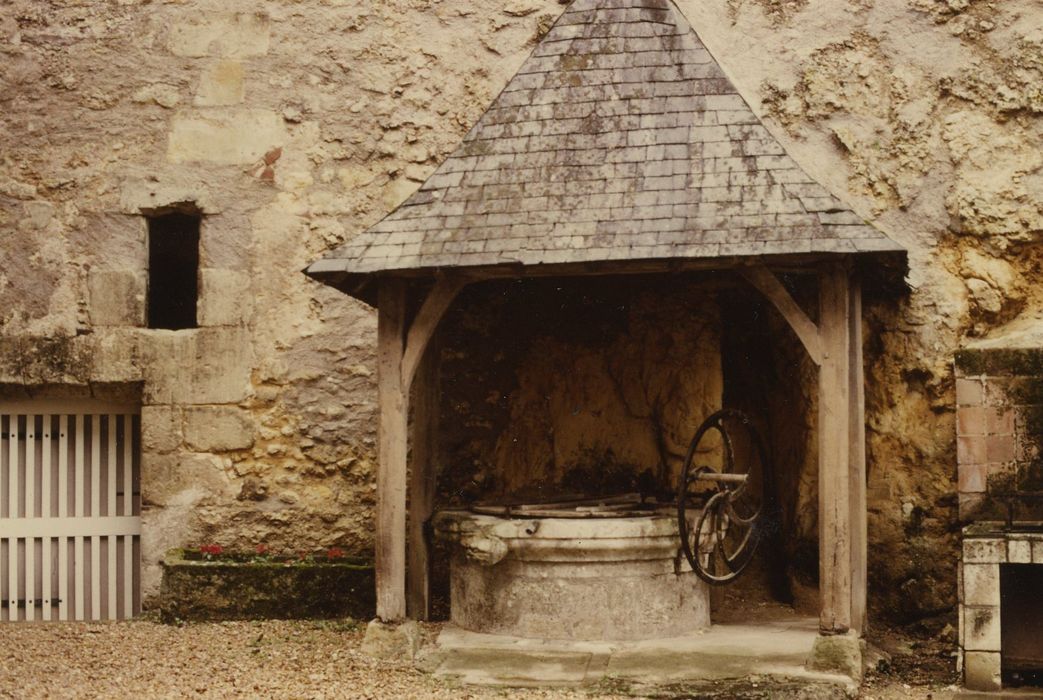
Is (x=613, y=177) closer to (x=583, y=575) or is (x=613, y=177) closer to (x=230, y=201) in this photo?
(x=583, y=575)

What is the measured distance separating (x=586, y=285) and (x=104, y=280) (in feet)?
10.3

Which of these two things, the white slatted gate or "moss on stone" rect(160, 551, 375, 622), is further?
the white slatted gate

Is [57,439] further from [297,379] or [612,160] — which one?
[612,160]

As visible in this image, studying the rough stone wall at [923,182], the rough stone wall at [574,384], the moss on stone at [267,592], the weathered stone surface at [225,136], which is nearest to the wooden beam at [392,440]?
the moss on stone at [267,592]

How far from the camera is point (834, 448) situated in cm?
655

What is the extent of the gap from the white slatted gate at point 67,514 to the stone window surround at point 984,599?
17.6 ft

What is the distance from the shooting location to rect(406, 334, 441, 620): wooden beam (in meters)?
7.55

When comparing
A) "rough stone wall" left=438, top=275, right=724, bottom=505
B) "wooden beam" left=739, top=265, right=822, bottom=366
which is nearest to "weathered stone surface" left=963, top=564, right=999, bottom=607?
"wooden beam" left=739, top=265, right=822, bottom=366

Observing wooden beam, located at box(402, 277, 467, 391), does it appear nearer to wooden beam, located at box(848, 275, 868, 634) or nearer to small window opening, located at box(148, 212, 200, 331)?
wooden beam, located at box(848, 275, 868, 634)

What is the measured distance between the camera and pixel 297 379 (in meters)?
8.70

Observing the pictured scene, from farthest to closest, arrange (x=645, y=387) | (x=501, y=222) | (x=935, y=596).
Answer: (x=645, y=387) → (x=935, y=596) → (x=501, y=222)

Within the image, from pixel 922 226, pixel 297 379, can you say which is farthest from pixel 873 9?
pixel 297 379

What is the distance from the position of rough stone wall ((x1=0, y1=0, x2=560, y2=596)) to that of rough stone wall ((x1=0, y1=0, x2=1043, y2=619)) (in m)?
0.01

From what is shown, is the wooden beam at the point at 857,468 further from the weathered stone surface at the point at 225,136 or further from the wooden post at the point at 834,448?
the weathered stone surface at the point at 225,136
